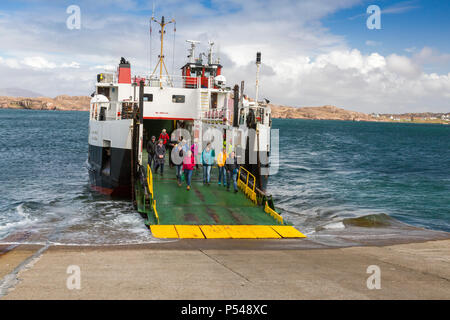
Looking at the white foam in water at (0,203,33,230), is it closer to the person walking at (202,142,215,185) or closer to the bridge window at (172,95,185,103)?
the person walking at (202,142,215,185)

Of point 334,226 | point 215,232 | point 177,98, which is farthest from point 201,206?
point 177,98

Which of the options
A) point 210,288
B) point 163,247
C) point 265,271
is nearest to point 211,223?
point 163,247

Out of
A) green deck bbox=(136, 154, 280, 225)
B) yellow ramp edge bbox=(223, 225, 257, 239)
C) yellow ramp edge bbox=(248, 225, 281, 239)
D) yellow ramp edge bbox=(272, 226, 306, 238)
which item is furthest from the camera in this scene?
green deck bbox=(136, 154, 280, 225)

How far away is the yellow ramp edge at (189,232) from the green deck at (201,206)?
0.34 metres

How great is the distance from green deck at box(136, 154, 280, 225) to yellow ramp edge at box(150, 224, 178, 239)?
345mm

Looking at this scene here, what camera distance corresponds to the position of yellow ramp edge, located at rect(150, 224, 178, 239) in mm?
10523

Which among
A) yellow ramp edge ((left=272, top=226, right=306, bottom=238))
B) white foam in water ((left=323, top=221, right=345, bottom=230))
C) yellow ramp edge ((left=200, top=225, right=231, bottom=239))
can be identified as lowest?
white foam in water ((left=323, top=221, right=345, bottom=230))

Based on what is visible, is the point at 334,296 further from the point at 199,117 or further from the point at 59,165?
the point at 59,165

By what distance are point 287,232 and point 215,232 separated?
2165 mm

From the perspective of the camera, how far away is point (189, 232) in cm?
1090

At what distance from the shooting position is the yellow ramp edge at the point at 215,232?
10.7 meters

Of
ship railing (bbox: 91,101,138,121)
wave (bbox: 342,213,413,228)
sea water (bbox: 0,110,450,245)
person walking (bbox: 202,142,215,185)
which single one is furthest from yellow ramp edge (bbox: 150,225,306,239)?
ship railing (bbox: 91,101,138,121)

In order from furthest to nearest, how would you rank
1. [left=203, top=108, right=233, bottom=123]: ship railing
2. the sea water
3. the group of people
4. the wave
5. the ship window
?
the ship window
[left=203, top=108, right=233, bottom=123]: ship railing
the wave
the group of people
the sea water

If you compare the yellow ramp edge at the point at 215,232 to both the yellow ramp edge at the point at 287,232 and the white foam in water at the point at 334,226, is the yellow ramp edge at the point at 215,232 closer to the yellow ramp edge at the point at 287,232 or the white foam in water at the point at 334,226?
the yellow ramp edge at the point at 287,232
